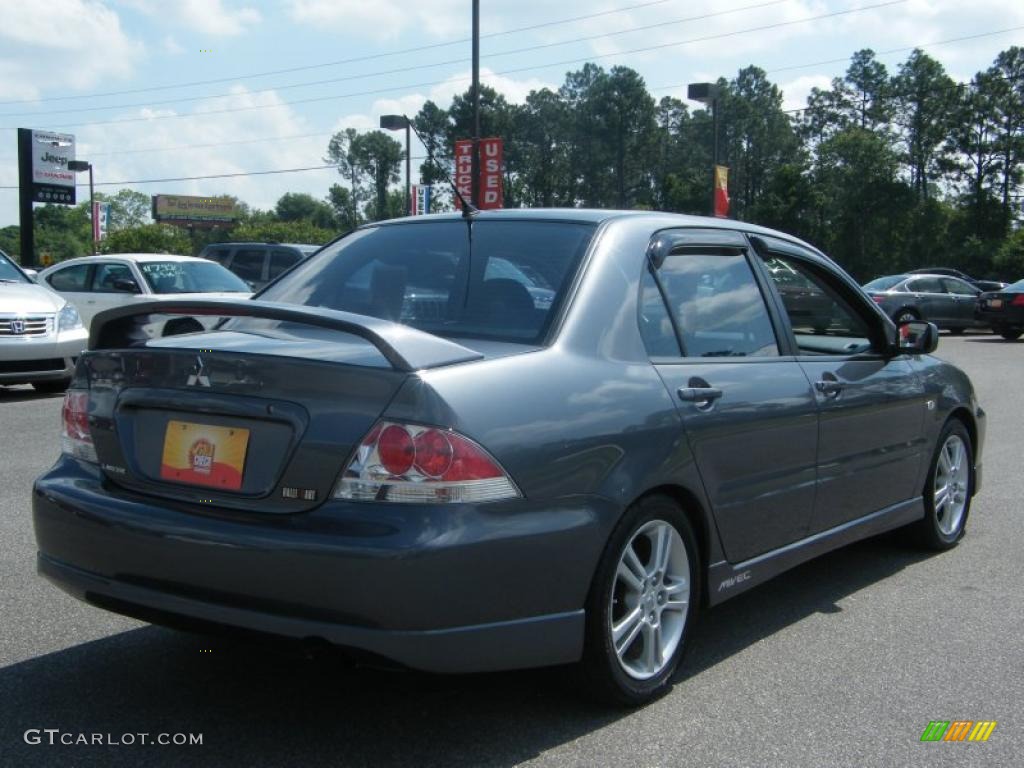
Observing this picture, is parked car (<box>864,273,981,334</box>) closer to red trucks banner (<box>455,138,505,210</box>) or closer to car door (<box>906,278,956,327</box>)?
car door (<box>906,278,956,327</box>)

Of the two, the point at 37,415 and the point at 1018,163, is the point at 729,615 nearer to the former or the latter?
the point at 37,415

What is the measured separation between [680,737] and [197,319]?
2.49 metres

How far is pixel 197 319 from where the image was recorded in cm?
438

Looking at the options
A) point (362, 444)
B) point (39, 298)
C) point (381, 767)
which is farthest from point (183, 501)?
point (39, 298)

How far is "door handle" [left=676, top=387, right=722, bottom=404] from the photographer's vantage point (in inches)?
141

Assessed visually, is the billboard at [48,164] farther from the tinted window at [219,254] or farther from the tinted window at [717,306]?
the tinted window at [717,306]

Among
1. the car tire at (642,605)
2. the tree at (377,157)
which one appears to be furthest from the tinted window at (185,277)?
the tree at (377,157)

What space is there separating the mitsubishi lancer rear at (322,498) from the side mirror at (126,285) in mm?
11276

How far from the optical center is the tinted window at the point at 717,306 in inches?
152

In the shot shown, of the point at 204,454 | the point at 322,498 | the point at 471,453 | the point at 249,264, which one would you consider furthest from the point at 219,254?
the point at 471,453

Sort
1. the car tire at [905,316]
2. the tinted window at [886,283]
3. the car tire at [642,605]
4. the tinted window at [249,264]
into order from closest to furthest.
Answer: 1. the car tire at [642,605]
2. the car tire at [905,316]
3. the tinted window at [249,264]
4. the tinted window at [886,283]

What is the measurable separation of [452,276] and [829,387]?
163 centimetres

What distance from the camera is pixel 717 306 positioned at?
4078mm

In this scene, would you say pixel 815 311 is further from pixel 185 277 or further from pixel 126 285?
Answer: pixel 185 277
